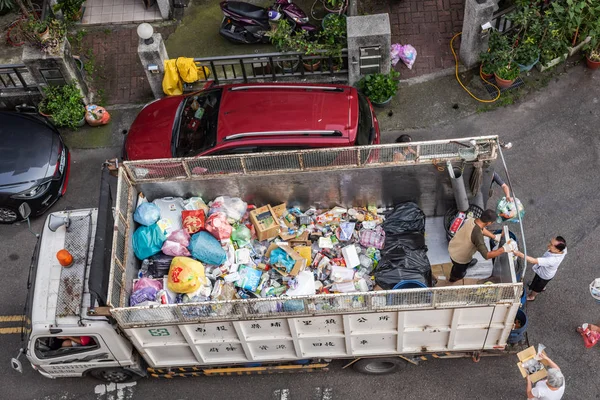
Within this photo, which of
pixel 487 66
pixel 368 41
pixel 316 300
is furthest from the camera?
pixel 487 66

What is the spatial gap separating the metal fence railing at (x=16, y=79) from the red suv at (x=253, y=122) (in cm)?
299

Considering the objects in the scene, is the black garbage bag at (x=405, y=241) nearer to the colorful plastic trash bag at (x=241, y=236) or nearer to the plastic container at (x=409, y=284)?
the plastic container at (x=409, y=284)

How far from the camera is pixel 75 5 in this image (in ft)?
44.8

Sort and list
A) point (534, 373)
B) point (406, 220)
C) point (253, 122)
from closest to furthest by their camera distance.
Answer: point (534, 373)
point (406, 220)
point (253, 122)

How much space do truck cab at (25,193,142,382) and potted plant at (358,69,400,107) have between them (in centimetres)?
547

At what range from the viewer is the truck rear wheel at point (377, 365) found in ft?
29.2

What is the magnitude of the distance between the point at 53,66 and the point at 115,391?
19.8ft

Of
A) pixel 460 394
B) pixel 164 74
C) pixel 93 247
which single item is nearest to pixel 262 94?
pixel 164 74

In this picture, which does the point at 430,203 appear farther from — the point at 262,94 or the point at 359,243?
the point at 262,94

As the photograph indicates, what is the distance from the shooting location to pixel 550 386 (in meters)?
7.95

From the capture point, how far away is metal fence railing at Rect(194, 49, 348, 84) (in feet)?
39.2

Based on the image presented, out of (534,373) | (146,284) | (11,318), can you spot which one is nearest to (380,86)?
(146,284)

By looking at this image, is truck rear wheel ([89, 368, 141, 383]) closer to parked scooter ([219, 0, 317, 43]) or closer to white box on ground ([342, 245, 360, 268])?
white box on ground ([342, 245, 360, 268])

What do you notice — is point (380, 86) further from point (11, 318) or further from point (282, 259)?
point (11, 318)
